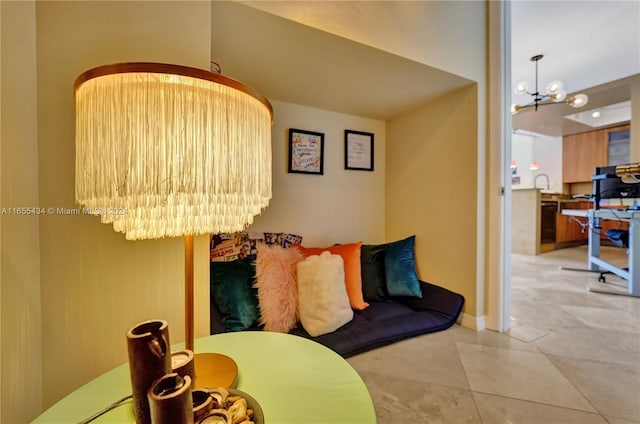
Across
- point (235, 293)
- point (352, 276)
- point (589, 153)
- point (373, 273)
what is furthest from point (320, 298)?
point (589, 153)

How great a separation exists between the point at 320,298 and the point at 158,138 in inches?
47.5

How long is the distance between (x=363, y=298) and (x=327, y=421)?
143 cm

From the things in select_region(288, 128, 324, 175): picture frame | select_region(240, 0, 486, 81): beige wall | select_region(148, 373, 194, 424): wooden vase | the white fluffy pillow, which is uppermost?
select_region(240, 0, 486, 81): beige wall

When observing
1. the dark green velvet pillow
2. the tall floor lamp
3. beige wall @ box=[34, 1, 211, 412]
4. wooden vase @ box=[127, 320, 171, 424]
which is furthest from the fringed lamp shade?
the dark green velvet pillow

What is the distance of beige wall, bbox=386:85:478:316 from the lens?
1.73m

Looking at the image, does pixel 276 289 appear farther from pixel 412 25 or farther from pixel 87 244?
pixel 412 25

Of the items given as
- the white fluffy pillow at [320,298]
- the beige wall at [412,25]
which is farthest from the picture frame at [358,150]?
the white fluffy pillow at [320,298]

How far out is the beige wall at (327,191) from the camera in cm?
201

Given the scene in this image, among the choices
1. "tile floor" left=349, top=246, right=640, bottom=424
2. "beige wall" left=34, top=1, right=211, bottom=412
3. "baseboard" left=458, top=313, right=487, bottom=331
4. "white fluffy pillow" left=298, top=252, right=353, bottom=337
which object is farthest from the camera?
"baseboard" left=458, top=313, right=487, bottom=331

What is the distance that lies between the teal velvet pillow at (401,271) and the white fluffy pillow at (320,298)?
0.56m

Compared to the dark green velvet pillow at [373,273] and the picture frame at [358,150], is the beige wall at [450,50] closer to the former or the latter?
the dark green velvet pillow at [373,273]

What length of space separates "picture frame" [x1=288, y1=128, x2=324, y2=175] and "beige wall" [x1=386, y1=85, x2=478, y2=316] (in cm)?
73

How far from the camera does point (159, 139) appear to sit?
484 millimetres

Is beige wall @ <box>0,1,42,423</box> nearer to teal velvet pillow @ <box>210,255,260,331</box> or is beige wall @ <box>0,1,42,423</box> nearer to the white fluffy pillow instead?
teal velvet pillow @ <box>210,255,260,331</box>
